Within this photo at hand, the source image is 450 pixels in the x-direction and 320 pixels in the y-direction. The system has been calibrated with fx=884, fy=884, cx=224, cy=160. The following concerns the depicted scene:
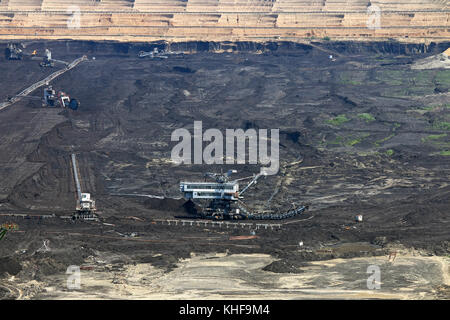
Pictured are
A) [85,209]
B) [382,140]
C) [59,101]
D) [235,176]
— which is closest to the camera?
[85,209]

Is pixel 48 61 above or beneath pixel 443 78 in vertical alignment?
above

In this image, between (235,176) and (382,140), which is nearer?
(235,176)

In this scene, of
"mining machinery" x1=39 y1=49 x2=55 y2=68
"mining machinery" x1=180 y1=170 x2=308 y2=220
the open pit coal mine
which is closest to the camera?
the open pit coal mine

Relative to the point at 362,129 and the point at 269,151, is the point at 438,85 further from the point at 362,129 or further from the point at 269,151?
the point at 269,151

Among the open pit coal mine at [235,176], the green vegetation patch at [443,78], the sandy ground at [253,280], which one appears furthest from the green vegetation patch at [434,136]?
the sandy ground at [253,280]

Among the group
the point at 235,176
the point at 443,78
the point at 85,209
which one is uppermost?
the point at 443,78

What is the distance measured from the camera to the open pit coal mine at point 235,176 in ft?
246

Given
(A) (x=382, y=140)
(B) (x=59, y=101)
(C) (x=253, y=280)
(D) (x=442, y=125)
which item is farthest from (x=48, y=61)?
(C) (x=253, y=280)

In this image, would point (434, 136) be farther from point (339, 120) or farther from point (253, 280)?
point (253, 280)

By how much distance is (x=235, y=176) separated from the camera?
113m

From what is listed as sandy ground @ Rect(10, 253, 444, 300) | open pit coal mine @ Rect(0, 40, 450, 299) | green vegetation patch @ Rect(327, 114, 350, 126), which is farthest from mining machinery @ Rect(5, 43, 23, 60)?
sandy ground @ Rect(10, 253, 444, 300)

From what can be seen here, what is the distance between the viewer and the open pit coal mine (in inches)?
2953

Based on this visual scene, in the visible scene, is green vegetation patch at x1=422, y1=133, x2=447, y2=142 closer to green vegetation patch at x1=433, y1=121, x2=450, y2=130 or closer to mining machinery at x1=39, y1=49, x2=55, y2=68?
green vegetation patch at x1=433, y1=121, x2=450, y2=130

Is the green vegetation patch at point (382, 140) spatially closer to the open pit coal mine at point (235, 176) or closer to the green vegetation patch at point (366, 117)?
the open pit coal mine at point (235, 176)
